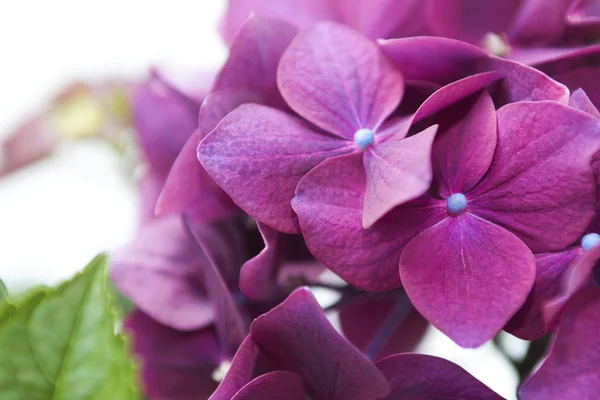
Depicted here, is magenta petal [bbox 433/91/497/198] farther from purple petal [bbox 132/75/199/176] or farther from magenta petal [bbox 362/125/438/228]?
purple petal [bbox 132/75/199/176]

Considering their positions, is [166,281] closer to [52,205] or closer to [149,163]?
[149,163]

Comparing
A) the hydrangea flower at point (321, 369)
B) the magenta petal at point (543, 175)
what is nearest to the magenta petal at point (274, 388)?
the hydrangea flower at point (321, 369)

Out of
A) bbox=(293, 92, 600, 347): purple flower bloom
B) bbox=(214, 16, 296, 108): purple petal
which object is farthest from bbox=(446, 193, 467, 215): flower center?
bbox=(214, 16, 296, 108): purple petal

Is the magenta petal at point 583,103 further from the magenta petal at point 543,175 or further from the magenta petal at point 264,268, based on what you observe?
the magenta petal at point 264,268

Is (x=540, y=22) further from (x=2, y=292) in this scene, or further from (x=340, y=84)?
(x=2, y=292)

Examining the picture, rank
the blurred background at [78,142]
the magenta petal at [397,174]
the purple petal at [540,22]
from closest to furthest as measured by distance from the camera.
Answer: the magenta petal at [397,174], the purple petal at [540,22], the blurred background at [78,142]

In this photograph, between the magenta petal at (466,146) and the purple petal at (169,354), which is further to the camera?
the purple petal at (169,354)

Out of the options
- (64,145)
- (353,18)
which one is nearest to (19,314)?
(353,18)
